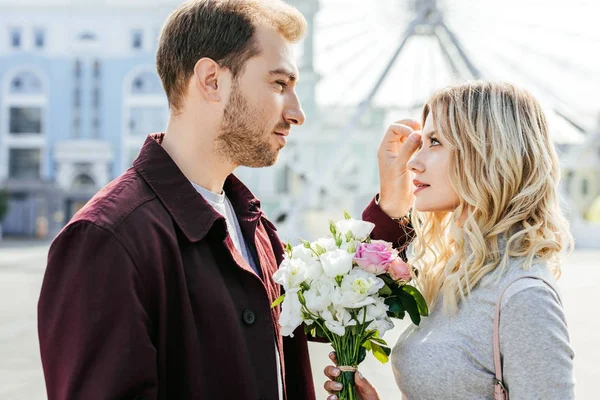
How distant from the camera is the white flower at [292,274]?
81.3 inches

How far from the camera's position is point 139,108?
1636 inches

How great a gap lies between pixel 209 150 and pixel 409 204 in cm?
94

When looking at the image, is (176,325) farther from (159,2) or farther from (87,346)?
(159,2)

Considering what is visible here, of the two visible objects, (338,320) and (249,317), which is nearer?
(249,317)

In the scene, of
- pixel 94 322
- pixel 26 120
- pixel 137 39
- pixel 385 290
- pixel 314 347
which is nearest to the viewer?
pixel 94 322

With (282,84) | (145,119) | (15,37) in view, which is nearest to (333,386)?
(282,84)


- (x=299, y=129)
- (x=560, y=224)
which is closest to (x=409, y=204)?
(x=560, y=224)

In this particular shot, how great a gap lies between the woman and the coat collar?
673 mm

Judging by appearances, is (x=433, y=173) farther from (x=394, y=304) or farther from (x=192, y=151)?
(x=192, y=151)

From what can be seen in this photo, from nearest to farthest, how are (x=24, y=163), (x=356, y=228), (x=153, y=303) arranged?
(x=153, y=303)
(x=356, y=228)
(x=24, y=163)

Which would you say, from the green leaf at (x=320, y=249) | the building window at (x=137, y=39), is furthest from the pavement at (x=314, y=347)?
the building window at (x=137, y=39)

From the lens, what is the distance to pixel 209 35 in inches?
82.3

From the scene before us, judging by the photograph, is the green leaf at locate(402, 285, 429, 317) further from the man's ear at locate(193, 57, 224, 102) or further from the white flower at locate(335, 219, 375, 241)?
the man's ear at locate(193, 57, 224, 102)

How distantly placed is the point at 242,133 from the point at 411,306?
797 mm
